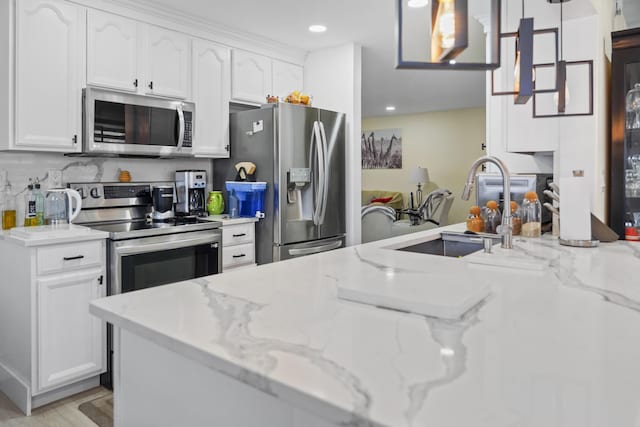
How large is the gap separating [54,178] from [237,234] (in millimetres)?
1233

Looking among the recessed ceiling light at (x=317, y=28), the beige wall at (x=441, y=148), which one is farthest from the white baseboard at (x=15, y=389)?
the beige wall at (x=441, y=148)

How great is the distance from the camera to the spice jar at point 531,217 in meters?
2.36

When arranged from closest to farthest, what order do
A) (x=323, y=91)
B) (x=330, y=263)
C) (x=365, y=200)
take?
(x=330, y=263), (x=323, y=91), (x=365, y=200)

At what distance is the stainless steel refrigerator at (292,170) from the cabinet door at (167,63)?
0.53m

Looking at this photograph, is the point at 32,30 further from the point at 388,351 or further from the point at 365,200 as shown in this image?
the point at 365,200

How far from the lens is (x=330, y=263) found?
1739 mm

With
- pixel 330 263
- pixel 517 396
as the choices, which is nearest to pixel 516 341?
pixel 517 396

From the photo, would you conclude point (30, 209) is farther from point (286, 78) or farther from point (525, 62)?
point (525, 62)

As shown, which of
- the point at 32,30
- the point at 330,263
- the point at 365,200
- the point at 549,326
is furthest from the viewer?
the point at 365,200

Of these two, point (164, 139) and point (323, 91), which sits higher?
point (323, 91)

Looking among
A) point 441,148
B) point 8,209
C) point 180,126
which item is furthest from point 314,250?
point 441,148

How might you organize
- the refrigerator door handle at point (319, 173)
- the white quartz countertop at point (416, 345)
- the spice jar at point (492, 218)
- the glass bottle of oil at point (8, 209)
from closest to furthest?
the white quartz countertop at point (416, 345), the spice jar at point (492, 218), the glass bottle of oil at point (8, 209), the refrigerator door handle at point (319, 173)

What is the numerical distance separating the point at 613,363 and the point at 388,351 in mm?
379

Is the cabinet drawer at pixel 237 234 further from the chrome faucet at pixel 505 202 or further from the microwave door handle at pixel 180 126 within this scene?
the chrome faucet at pixel 505 202
